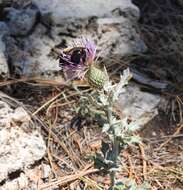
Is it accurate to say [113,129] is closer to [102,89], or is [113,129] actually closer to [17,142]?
[102,89]

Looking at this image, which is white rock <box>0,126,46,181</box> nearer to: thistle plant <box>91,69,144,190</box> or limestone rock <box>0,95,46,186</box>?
limestone rock <box>0,95,46,186</box>

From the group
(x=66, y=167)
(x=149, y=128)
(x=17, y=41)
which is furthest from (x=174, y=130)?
(x=17, y=41)

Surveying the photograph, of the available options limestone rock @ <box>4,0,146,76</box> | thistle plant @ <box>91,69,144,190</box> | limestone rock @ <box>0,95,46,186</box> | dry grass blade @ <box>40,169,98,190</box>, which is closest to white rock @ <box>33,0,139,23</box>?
limestone rock @ <box>4,0,146,76</box>

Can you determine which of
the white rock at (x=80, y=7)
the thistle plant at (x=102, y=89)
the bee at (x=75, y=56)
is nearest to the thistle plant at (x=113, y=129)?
the thistle plant at (x=102, y=89)

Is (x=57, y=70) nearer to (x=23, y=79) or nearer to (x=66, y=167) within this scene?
(x=23, y=79)

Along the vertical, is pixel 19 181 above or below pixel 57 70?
below

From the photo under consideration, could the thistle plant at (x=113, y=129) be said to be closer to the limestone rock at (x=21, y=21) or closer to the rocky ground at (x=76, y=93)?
the rocky ground at (x=76, y=93)
